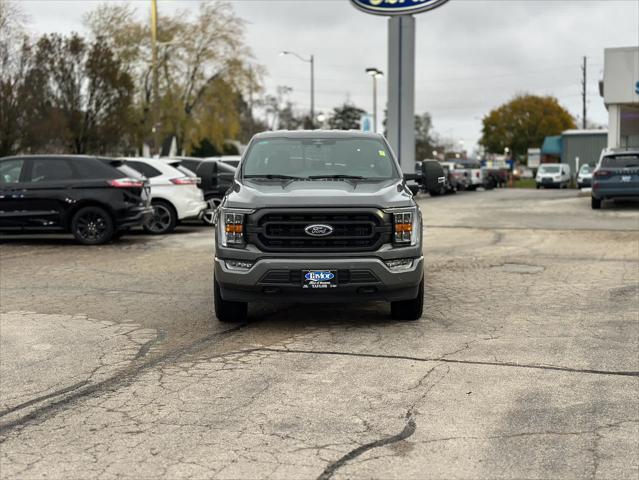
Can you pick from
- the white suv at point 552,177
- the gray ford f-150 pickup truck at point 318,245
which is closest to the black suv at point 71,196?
the gray ford f-150 pickup truck at point 318,245

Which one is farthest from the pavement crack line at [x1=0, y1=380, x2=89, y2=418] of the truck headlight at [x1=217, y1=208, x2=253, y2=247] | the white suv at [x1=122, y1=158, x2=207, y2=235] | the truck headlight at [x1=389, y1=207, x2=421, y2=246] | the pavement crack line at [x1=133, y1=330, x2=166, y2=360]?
the white suv at [x1=122, y1=158, x2=207, y2=235]

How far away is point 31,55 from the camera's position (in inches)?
1065

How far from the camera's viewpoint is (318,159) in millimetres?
8555

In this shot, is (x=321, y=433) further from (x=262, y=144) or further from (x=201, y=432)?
(x=262, y=144)

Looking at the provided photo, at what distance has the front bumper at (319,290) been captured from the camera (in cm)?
718

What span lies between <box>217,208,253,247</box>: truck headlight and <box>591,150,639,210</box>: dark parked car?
17.6 meters

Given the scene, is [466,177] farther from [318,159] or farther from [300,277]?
[300,277]

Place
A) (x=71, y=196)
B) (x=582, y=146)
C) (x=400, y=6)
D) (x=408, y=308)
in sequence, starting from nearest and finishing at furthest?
(x=408, y=308) → (x=71, y=196) → (x=400, y=6) → (x=582, y=146)

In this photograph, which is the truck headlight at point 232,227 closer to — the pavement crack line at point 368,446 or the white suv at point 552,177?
the pavement crack line at point 368,446

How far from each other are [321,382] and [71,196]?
10.1 metres

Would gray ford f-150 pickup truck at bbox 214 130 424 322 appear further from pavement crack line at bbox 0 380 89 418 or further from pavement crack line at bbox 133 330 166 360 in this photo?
pavement crack line at bbox 0 380 89 418

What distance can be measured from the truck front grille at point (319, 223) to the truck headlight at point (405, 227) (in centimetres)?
10

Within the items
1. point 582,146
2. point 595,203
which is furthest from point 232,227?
point 582,146

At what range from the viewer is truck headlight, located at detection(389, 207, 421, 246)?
742 cm
